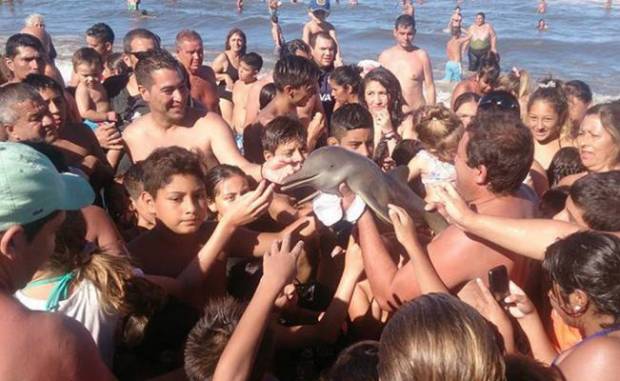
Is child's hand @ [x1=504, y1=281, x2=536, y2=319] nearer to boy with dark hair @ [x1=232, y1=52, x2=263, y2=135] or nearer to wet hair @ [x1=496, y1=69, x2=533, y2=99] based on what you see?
wet hair @ [x1=496, y1=69, x2=533, y2=99]

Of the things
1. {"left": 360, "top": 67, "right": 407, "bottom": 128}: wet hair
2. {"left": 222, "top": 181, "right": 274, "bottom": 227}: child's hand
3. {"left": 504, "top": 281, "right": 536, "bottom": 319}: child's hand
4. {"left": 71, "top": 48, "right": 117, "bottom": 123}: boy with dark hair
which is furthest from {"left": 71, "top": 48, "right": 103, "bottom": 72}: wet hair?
{"left": 504, "top": 281, "right": 536, "bottom": 319}: child's hand

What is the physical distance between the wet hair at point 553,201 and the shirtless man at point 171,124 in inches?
73.8

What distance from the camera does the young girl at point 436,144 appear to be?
13.9 ft

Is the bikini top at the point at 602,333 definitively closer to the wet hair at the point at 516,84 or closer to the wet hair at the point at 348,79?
the wet hair at the point at 348,79

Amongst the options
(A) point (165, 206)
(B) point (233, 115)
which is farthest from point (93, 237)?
(B) point (233, 115)

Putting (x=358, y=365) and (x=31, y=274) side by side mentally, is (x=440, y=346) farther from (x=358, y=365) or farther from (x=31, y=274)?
(x=31, y=274)

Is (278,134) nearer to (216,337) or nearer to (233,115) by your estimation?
(216,337)

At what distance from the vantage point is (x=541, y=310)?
2.79m

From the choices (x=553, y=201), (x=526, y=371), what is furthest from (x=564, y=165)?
(x=526, y=371)

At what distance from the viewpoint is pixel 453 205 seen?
2631 mm

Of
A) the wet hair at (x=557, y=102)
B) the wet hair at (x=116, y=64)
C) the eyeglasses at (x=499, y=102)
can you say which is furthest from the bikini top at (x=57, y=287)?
the wet hair at (x=116, y=64)

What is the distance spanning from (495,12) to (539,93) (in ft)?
82.5

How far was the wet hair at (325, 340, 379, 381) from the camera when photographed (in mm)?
1936

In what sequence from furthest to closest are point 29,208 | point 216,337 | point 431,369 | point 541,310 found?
point 541,310 < point 216,337 < point 29,208 < point 431,369
